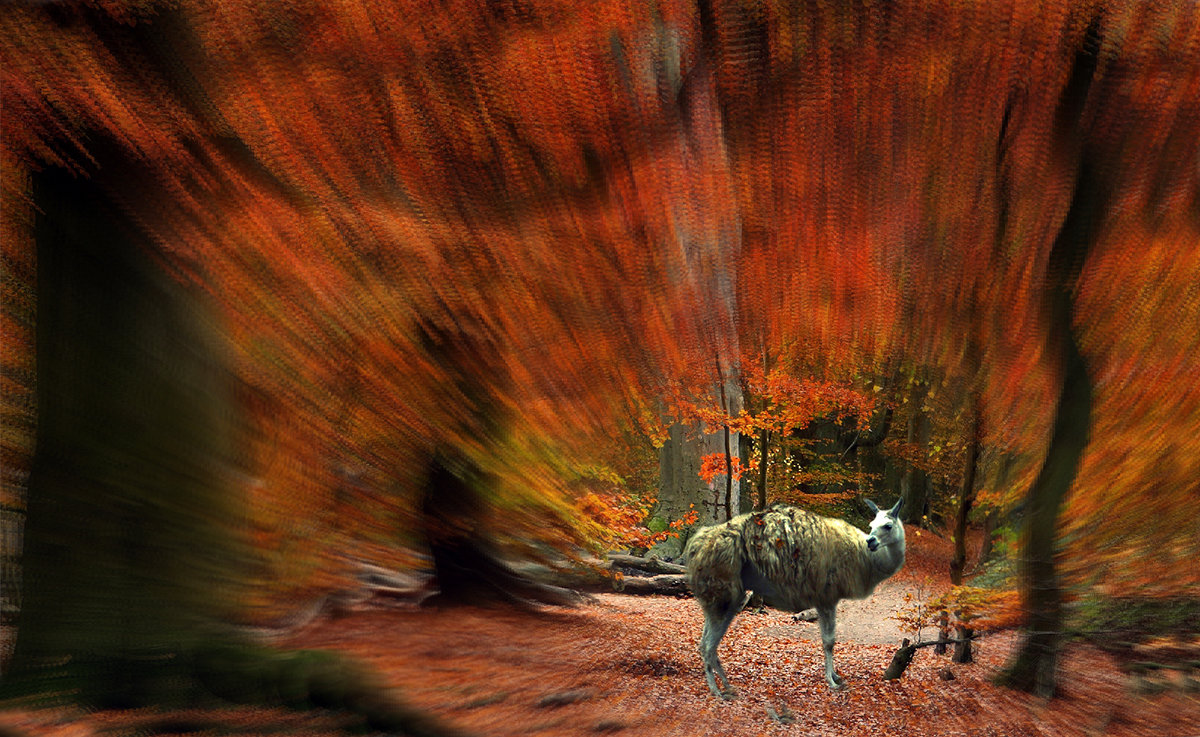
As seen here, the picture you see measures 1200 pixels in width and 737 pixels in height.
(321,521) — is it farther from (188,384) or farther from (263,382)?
(188,384)

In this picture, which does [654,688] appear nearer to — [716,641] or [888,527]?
[716,641]

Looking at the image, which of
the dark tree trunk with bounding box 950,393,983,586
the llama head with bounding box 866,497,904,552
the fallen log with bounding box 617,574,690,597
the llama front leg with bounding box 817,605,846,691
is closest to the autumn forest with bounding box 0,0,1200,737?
the dark tree trunk with bounding box 950,393,983,586

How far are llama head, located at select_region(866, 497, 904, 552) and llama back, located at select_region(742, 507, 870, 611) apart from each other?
209 mm

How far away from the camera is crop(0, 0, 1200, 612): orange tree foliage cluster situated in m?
1.65

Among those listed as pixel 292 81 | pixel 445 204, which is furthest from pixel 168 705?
pixel 292 81

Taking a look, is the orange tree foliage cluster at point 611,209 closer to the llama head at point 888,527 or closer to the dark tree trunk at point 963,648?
the dark tree trunk at point 963,648

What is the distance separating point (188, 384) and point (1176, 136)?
7.97 feet

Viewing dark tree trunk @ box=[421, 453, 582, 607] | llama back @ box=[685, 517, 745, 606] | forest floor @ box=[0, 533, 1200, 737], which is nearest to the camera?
forest floor @ box=[0, 533, 1200, 737]

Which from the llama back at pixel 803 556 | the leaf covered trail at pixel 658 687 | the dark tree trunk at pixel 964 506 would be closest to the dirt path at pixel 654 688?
the leaf covered trail at pixel 658 687

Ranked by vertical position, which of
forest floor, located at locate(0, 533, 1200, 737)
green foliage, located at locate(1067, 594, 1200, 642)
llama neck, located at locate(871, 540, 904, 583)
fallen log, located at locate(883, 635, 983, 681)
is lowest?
forest floor, located at locate(0, 533, 1200, 737)

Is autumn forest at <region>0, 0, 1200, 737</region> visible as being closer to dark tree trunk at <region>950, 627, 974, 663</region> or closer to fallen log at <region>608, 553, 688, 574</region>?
dark tree trunk at <region>950, 627, 974, 663</region>

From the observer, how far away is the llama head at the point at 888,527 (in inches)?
103

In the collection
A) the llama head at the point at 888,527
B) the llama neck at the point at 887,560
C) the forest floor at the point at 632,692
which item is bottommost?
the forest floor at the point at 632,692

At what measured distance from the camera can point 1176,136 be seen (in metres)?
1.66
